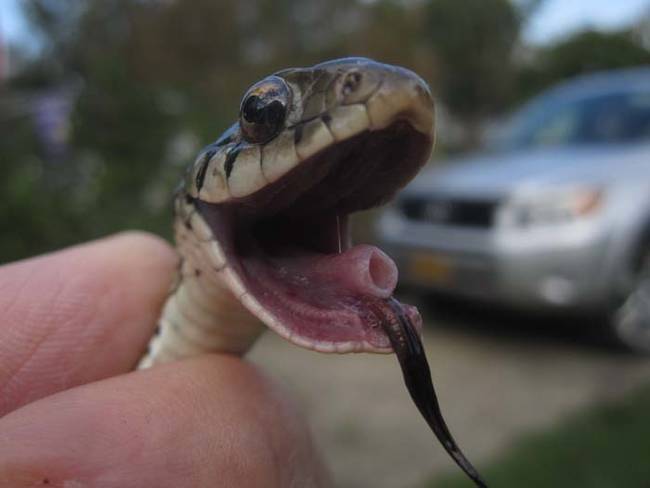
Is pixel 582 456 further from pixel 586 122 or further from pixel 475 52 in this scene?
pixel 475 52

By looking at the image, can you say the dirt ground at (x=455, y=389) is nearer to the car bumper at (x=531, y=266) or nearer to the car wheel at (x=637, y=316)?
the car wheel at (x=637, y=316)

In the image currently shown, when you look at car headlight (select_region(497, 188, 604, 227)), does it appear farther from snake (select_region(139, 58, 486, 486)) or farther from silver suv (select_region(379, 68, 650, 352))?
snake (select_region(139, 58, 486, 486))

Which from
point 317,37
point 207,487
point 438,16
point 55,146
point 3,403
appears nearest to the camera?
point 207,487

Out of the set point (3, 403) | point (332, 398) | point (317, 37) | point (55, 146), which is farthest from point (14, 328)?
point (317, 37)

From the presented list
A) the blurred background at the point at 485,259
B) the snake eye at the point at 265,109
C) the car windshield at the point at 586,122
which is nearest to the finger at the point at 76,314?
the snake eye at the point at 265,109

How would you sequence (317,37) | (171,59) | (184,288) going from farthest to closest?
(317,37) → (171,59) → (184,288)

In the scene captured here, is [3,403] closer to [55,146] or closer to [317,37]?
[55,146]

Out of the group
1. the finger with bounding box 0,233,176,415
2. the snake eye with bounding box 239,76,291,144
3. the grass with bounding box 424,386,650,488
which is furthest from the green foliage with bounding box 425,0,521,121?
the snake eye with bounding box 239,76,291,144
